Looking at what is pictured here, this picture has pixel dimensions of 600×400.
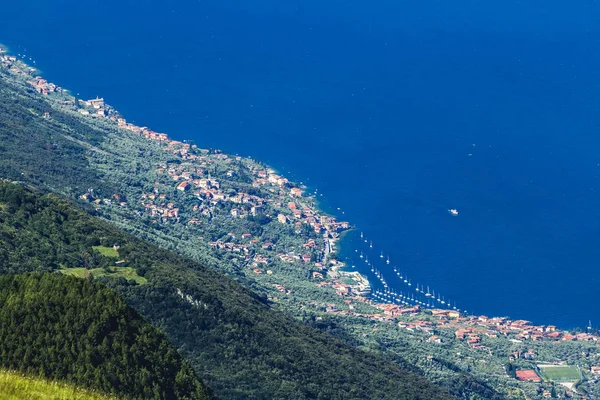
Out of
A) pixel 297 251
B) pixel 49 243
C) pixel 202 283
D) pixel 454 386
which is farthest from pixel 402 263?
pixel 49 243

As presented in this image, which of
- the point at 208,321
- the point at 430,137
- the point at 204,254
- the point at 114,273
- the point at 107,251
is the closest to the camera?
the point at 208,321

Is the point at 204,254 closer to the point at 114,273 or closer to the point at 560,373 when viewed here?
the point at 560,373

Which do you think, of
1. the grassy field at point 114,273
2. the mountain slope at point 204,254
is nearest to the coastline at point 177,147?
the mountain slope at point 204,254

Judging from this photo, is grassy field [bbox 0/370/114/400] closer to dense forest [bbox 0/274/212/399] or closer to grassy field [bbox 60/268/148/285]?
dense forest [bbox 0/274/212/399]

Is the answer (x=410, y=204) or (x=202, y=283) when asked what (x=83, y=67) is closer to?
(x=410, y=204)

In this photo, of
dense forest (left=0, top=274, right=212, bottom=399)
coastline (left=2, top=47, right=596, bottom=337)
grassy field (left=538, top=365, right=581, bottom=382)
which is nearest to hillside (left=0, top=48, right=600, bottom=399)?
coastline (left=2, top=47, right=596, bottom=337)

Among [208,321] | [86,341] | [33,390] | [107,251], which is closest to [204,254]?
[107,251]
